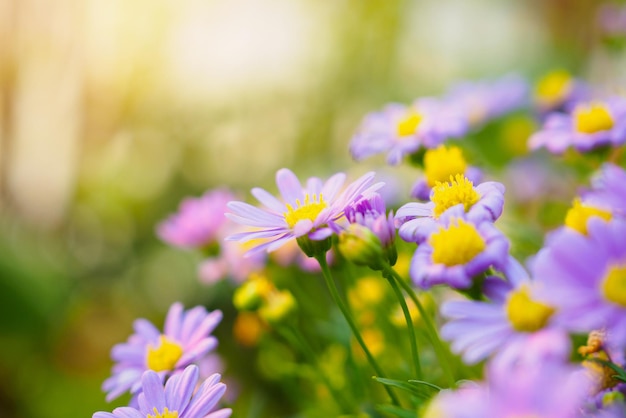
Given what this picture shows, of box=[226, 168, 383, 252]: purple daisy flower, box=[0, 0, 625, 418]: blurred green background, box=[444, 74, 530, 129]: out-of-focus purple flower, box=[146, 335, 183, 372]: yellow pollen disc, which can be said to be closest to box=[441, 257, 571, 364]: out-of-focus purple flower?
box=[226, 168, 383, 252]: purple daisy flower

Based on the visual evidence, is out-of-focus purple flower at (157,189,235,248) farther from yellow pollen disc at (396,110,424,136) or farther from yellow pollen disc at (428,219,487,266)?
yellow pollen disc at (428,219,487,266)

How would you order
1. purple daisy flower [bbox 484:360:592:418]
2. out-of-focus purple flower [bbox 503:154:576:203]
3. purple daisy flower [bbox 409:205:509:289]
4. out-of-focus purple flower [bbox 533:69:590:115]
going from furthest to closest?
out-of-focus purple flower [bbox 503:154:576:203]
out-of-focus purple flower [bbox 533:69:590:115]
purple daisy flower [bbox 409:205:509:289]
purple daisy flower [bbox 484:360:592:418]

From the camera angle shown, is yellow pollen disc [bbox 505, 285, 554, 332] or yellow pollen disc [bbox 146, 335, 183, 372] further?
yellow pollen disc [bbox 146, 335, 183, 372]

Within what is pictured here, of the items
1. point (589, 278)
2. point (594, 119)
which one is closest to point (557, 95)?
point (594, 119)

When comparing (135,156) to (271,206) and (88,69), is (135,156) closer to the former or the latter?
(88,69)

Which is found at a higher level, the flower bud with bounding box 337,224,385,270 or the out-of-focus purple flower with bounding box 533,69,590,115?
the out-of-focus purple flower with bounding box 533,69,590,115

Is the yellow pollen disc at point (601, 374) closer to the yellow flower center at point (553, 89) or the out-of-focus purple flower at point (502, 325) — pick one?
the out-of-focus purple flower at point (502, 325)

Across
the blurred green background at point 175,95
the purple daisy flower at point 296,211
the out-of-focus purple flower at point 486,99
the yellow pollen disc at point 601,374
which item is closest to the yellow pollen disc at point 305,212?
the purple daisy flower at point 296,211
